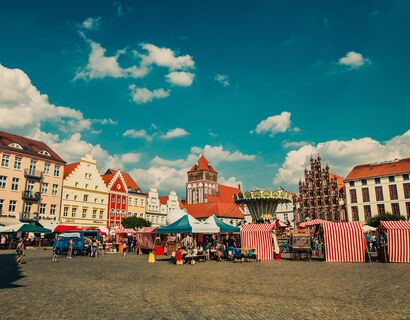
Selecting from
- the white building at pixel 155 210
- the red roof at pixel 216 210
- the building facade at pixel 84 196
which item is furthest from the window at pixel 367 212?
the building facade at pixel 84 196

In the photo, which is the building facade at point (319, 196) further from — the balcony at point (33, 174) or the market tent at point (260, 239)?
the balcony at point (33, 174)

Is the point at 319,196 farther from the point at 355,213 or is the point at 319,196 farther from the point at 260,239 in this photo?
the point at 260,239

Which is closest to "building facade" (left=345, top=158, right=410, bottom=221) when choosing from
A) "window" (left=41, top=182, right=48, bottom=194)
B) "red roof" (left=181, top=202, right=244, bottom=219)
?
"red roof" (left=181, top=202, right=244, bottom=219)

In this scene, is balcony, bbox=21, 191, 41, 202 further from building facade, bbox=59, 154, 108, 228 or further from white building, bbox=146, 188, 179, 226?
white building, bbox=146, 188, 179, 226

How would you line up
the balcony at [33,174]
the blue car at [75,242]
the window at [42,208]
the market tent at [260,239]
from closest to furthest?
the market tent at [260,239]
the blue car at [75,242]
the balcony at [33,174]
the window at [42,208]

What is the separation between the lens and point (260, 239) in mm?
25266

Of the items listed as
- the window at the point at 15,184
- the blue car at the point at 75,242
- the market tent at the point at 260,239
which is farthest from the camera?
the window at the point at 15,184

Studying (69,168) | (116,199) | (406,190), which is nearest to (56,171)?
(69,168)

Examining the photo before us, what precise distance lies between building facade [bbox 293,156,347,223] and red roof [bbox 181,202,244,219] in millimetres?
22425

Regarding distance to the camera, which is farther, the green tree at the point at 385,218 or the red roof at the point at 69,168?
the red roof at the point at 69,168

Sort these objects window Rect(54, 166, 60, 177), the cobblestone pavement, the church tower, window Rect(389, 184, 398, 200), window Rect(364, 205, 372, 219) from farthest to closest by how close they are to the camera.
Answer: the church tower → window Rect(364, 205, 372, 219) → window Rect(389, 184, 398, 200) → window Rect(54, 166, 60, 177) → the cobblestone pavement

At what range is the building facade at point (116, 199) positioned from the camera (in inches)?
2411

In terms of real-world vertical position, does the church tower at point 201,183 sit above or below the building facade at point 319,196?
above

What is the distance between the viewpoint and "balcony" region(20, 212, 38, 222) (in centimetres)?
4578
